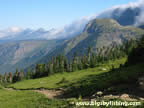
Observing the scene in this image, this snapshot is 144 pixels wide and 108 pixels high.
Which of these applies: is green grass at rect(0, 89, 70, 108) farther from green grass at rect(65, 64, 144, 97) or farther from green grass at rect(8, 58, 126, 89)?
green grass at rect(8, 58, 126, 89)

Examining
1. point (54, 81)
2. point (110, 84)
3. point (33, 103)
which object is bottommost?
point (54, 81)

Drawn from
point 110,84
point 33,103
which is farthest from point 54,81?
point 33,103

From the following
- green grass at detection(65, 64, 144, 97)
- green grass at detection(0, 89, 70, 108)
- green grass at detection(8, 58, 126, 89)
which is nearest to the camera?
green grass at detection(0, 89, 70, 108)

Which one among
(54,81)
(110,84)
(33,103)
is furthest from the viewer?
(54,81)

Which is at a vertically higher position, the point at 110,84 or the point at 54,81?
the point at 110,84

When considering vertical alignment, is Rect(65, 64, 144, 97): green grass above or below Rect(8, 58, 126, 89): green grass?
above

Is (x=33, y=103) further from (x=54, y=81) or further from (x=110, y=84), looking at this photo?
(x=54, y=81)

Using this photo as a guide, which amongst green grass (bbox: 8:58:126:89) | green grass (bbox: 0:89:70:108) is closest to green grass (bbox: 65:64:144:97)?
green grass (bbox: 0:89:70:108)

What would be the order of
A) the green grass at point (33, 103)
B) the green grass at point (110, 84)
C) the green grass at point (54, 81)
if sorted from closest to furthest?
the green grass at point (33, 103) → the green grass at point (110, 84) → the green grass at point (54, 81)

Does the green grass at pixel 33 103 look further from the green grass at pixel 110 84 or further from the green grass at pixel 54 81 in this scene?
the green grass at pixel 54 81

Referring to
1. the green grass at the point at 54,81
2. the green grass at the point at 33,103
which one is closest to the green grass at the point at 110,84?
the green grass at the point at 33,103

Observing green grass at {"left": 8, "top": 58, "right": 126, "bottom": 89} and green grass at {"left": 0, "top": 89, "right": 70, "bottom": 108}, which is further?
green grass at {"left": 8, "top": 58, "right": 126, "bottom": 89}

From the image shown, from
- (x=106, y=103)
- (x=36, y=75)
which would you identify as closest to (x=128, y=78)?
(x=106, y=103)

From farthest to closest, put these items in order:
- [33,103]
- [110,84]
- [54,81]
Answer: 1. [54,81]
2. [110,84]
3. [33,103]
